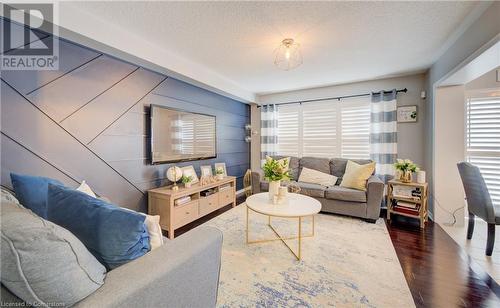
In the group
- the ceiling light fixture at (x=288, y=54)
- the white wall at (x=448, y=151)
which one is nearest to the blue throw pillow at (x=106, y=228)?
the ceiling light fixture at (x=288, y=54)

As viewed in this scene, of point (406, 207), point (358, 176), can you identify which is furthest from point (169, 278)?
point (406, 207)

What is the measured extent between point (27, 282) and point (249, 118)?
A: 15.1ft

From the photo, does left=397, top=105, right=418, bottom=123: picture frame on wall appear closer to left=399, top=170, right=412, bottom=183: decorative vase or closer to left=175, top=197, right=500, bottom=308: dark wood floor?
left=399, top=170, right=412, bottom=183: decorative vase

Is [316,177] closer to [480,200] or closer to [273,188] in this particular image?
→ [273,188]

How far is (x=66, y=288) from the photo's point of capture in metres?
0.61

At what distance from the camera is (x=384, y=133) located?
11.4ft

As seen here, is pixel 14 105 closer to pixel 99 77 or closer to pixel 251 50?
pixel 99 77

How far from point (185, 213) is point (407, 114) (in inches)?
153

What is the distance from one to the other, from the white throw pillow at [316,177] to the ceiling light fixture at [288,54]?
183cm

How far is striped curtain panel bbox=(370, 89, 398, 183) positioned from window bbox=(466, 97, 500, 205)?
0.91 m

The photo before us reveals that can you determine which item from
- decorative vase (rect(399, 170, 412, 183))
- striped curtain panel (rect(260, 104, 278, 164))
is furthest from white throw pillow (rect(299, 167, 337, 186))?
striped curtain panel (rect(260, 104, 278, 164))

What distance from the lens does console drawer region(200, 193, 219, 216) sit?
2.97 meters

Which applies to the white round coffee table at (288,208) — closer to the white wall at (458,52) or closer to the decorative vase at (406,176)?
the decorative vase at (406,176)

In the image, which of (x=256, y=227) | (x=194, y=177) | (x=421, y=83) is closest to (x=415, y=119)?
(x=421, y=83)
